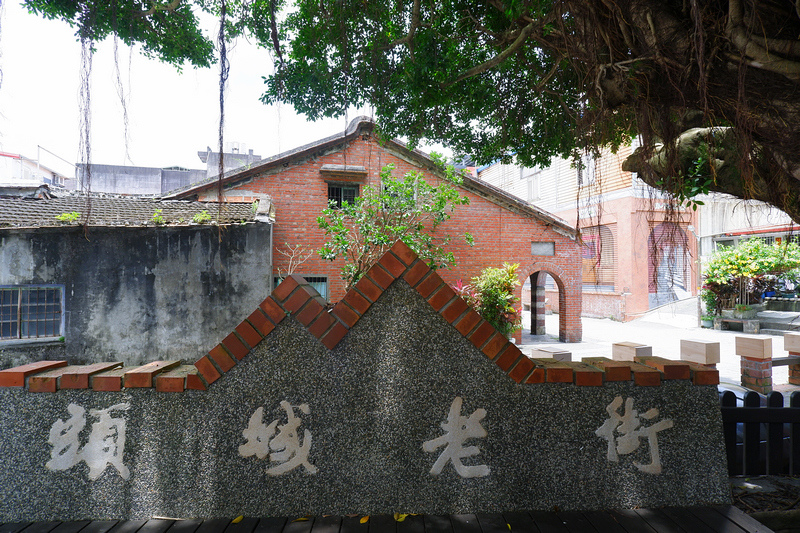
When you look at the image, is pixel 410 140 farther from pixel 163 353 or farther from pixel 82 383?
pixel 163 353

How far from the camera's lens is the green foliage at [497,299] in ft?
33.9

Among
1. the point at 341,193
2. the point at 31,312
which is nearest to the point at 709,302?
the point at 341,193

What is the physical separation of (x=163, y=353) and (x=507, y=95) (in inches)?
316

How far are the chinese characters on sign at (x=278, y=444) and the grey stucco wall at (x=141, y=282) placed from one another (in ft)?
22.1

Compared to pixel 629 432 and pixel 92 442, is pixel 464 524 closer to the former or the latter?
pixel 629 432

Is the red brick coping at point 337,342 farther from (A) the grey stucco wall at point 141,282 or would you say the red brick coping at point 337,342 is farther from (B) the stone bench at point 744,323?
(B) the stone bench at point 744,323

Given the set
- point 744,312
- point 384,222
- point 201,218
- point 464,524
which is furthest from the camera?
point 744,312

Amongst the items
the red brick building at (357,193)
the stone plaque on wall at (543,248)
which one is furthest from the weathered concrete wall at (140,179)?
the stone plaque on wall at (543,248)

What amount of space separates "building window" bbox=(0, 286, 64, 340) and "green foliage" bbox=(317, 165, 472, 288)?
18.0 feet

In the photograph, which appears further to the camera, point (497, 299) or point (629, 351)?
point (497, 299)

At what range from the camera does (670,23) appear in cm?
246

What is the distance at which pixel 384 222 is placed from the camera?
10539mm

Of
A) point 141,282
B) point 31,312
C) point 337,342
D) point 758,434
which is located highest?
point 141,282

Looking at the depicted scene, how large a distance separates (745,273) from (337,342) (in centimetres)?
1637
